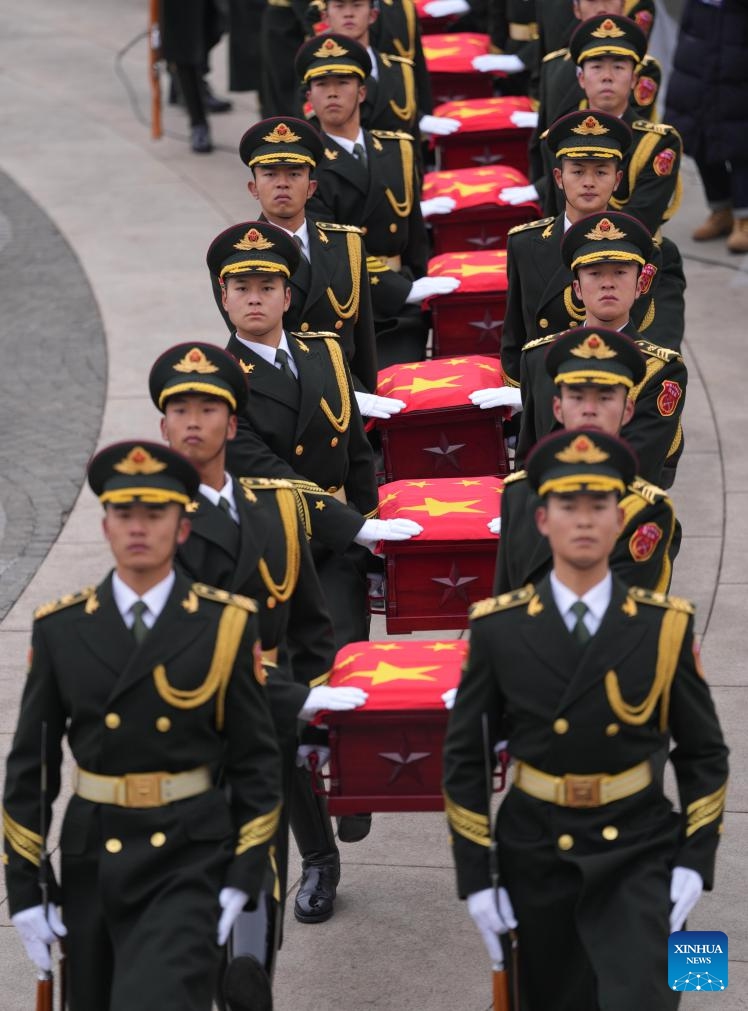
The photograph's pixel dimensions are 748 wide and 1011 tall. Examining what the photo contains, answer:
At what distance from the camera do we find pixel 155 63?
14.5 m

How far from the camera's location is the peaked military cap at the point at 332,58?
8805 mm

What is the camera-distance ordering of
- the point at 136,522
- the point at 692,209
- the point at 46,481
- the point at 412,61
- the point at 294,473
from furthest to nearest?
1. the point at 692,209
2. the point at 412,61
3. the point at 46,481
4. the point at 294,473
5. the point at 136,522

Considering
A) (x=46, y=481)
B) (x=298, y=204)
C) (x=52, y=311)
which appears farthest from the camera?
(x=52, y=311)

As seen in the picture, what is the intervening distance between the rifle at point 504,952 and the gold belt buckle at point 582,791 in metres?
0.18

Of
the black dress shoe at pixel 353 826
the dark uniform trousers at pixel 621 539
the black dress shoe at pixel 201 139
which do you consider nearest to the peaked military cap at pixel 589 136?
the dark uniform trousers at pixel 621 539

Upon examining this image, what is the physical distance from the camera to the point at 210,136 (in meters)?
15.1

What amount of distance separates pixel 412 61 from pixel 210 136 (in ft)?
15.3

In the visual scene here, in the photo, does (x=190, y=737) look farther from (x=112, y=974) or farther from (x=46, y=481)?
(x=46, y=481)

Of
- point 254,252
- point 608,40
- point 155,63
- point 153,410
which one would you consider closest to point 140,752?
point 254,252

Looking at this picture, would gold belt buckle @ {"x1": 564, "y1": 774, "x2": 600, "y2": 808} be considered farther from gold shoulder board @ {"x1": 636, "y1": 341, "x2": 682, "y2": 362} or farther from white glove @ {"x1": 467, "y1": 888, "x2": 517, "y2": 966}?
gold shoulder board @ {"x1": 636, "y1": 341, "x2": 682, "y2": 362}

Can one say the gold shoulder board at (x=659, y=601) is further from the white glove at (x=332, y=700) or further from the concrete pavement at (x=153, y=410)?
the concrete pavement at (x=153, y=410)

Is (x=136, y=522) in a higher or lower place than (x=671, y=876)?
higher

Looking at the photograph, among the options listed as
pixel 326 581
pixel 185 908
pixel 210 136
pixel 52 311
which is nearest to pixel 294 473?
pixel 326 581

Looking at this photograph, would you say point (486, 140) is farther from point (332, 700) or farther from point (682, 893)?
point (682, 893)
